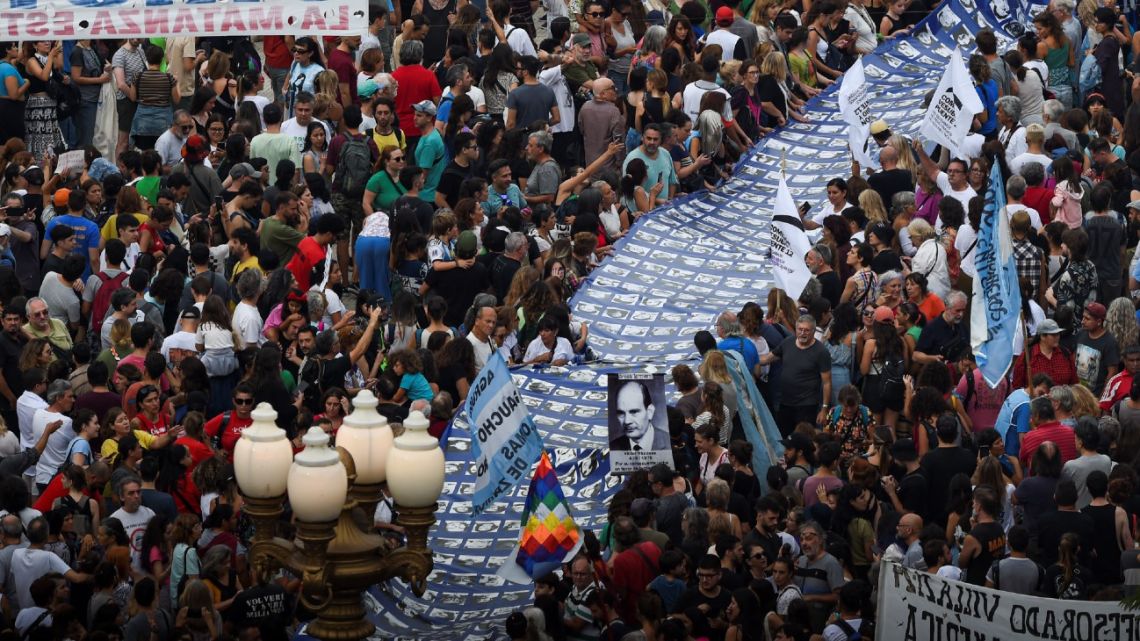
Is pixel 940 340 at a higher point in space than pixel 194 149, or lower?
lower

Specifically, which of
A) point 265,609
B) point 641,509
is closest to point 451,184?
point 641,509

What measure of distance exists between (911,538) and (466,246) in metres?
6.01

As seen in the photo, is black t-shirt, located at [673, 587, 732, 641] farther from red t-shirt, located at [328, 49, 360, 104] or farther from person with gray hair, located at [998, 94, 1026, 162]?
red t-shirt, located at [328, 49, 360, 104]

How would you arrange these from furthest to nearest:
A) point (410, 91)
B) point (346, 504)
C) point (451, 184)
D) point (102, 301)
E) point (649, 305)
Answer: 1. point (410, 91)
2. point (451, 184)
3. point (649, 305)
4. point (102, 301)
5. point (346, 504)

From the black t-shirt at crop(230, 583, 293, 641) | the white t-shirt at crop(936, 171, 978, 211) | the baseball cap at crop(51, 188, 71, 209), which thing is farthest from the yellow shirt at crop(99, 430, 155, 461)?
the white t-shirt at crop(936, 171, 978, 211)

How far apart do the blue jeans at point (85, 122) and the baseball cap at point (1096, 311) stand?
11.3 metres

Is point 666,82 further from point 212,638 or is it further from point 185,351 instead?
point 212,638

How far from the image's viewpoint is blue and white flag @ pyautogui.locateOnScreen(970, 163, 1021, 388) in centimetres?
1792

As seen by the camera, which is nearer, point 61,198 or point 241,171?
point 61,198

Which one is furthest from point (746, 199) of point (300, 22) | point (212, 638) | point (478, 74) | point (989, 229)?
point (212, 638)

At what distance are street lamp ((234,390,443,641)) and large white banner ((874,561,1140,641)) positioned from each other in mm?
4317

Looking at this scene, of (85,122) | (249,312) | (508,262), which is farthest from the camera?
(85,122)

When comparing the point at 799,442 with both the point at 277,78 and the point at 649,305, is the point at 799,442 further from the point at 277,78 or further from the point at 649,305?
the point at 277,78

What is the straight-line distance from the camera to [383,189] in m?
22.7
